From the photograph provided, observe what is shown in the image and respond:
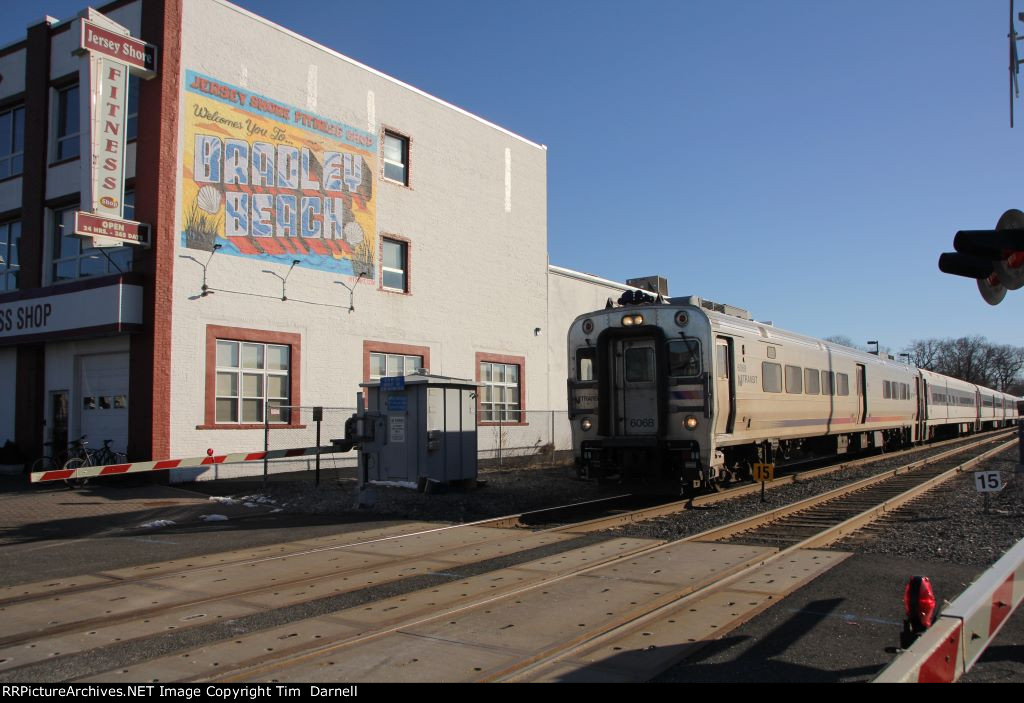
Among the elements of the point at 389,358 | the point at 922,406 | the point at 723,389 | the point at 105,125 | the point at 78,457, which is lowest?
the point at 78,457

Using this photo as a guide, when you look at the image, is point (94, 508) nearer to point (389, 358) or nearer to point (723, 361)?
point (389, 358)

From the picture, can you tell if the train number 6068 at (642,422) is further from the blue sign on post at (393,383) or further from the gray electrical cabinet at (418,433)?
the blue sign on post at (393,383)

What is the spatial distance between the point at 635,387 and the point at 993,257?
363 inches

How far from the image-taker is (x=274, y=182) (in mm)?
19938

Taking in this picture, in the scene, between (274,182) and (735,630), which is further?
(274,182)

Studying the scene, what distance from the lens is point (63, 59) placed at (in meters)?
19.7

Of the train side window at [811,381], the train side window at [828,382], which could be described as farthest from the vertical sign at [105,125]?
the train side window at [828,382]

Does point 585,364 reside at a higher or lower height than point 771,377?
higher

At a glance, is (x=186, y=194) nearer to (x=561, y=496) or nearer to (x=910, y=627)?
(x=561, y=496)

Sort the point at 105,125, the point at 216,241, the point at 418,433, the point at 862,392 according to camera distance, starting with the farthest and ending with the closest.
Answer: the point at 862,392 → the point at 216,241 → the point at 105,125 → the point at 418,433

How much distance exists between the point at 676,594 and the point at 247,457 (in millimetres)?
10666

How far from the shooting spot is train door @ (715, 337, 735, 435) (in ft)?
41.7

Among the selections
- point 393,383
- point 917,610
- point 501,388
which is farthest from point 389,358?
point 917,610

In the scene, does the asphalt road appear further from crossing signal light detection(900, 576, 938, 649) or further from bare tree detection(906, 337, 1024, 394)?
bare tree detection(906, 337, 1024, 394)
